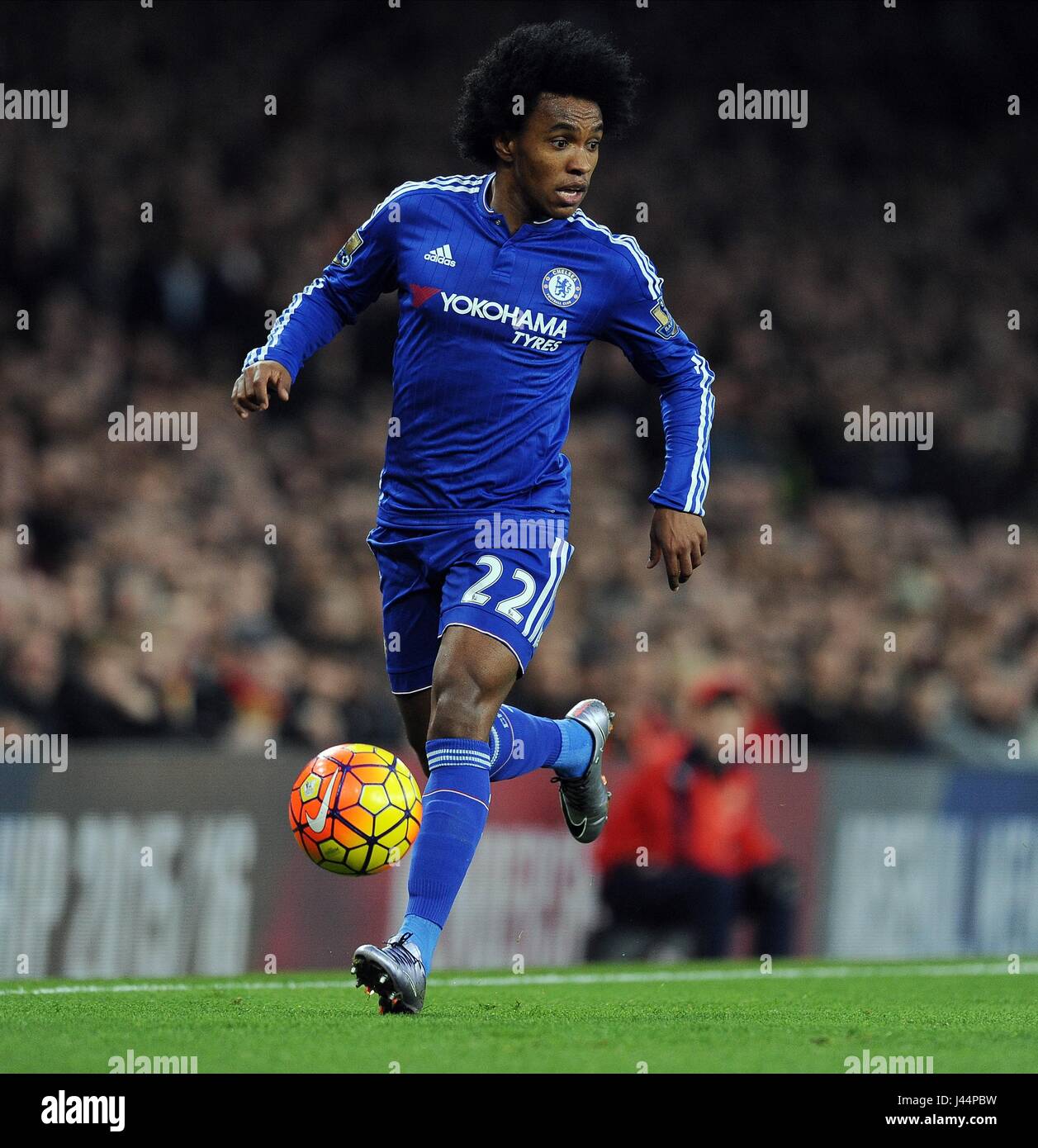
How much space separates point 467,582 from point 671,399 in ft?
3.19

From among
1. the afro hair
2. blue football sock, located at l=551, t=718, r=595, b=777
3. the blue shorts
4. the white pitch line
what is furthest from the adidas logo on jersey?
the white pitch line

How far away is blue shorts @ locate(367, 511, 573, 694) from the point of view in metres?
5.21

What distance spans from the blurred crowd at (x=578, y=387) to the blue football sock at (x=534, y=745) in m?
3.78

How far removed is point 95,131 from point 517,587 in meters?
9.09

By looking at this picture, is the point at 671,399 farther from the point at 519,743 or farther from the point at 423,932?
the point at 423,932

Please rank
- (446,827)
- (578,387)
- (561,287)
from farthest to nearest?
(578,387)
(561,287)
(446,827)

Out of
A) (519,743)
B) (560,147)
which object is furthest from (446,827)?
(560,147)

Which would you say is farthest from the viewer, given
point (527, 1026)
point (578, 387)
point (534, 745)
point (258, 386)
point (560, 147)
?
point (578, 387)

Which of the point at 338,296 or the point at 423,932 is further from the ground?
the point at 338,296

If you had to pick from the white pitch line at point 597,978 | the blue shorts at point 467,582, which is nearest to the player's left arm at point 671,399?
the blue shorts at point 467,582

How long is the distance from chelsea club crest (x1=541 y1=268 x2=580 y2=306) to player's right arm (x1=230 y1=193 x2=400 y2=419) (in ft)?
1.56

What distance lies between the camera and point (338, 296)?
576 centimetres

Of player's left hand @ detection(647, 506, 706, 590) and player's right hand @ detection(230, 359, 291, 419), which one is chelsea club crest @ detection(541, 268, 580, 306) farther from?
player's right hand @ detection(230, 359, 291, 419)

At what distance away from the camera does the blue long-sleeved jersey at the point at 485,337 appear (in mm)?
5469
